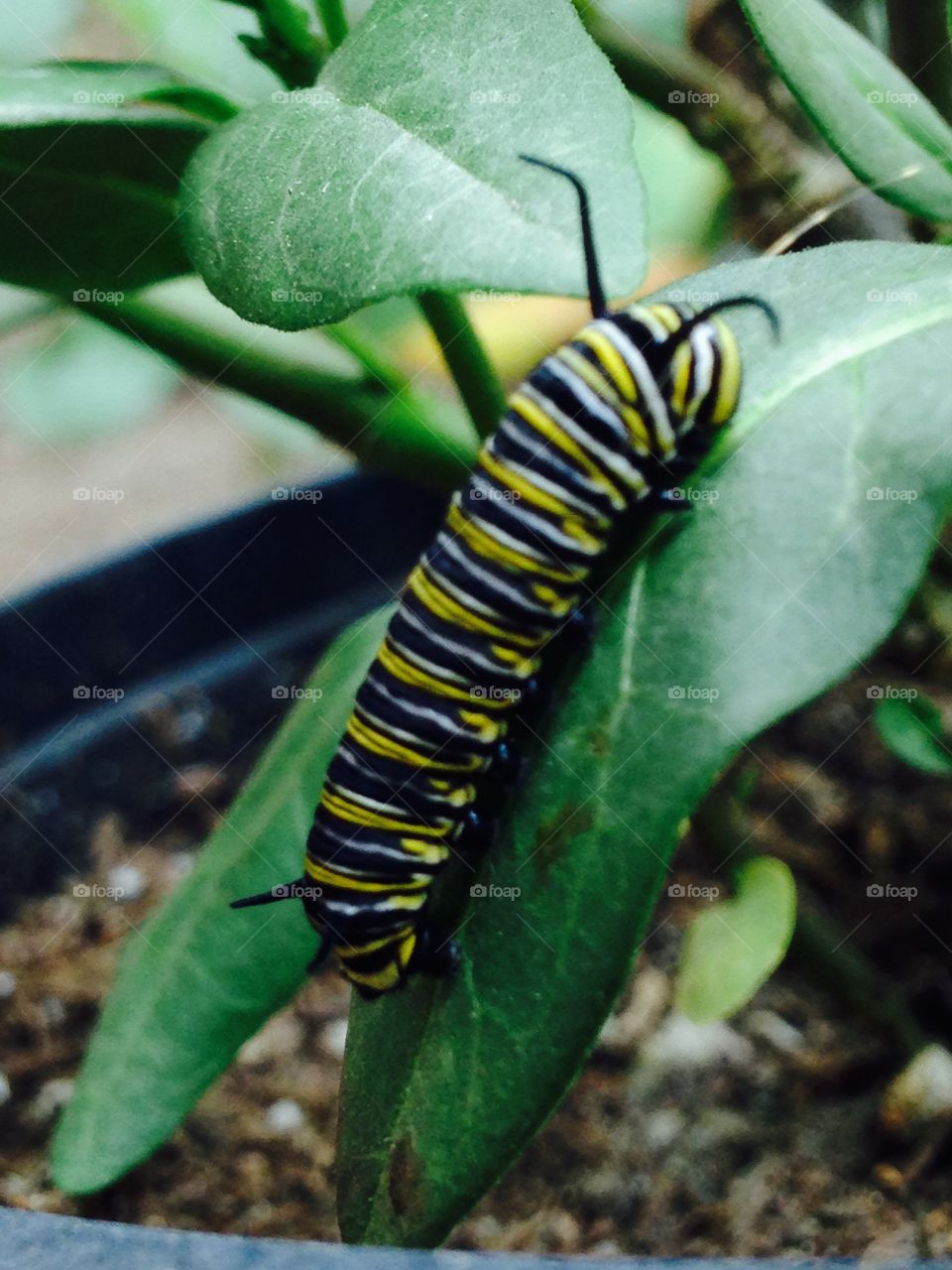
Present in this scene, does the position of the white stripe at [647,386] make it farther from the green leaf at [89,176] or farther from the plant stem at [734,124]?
the plant stem at [734,124]

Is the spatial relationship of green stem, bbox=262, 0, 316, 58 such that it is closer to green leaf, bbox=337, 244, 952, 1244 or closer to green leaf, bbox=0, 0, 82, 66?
green leaf, bbox=337, 244, 952, 1244

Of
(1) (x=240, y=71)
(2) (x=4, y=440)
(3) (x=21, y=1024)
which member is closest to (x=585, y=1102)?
(3) (x=21, y=1024)

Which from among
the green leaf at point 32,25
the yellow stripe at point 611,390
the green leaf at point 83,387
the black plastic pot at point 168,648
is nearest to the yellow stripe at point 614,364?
the yellow stripe at point 611,390

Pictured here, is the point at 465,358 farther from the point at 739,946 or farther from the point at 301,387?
the point at 739,946

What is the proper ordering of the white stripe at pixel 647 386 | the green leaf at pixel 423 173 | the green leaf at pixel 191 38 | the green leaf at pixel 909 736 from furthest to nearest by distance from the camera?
the green leaf at pixel 191 38 < the green leaf at pixel 909 736 < the white stripe at pixel 647 386 < the green leaf at pixel 423 173

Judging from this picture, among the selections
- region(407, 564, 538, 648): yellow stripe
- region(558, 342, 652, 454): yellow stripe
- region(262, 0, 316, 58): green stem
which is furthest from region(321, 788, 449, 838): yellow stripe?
region(262, 0, 316, 58): green stem

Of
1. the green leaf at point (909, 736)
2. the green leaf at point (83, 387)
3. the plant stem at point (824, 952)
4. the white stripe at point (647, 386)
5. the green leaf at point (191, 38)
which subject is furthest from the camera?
the green leaf at point (83, 387)

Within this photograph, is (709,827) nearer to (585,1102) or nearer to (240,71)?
(585,1102)
